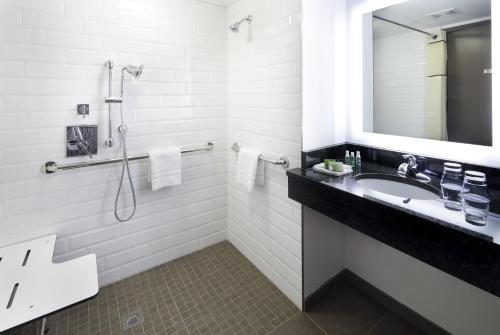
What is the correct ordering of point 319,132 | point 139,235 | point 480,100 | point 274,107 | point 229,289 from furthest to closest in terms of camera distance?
point 139,235 → point 229,289 → point 274,107 → point 319,132 → point 480,100

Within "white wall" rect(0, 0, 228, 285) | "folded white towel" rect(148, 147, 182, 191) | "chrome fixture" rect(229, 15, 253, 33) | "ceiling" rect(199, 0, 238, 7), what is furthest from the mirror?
"folded white towel" rect(148, 147, 182, 191)

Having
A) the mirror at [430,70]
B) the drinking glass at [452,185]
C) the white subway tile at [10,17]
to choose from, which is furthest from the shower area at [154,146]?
the drinking glass at [452,185]

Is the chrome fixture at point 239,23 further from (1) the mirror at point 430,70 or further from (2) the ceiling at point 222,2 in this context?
(1) the mirror at point 430,70

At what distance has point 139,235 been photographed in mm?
2166

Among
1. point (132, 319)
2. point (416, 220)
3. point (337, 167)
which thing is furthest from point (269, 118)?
point (132, 319)

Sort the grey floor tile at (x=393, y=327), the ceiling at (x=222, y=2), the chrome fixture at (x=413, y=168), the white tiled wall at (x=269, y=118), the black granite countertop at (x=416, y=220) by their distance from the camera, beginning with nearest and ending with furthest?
the black granite countertop at (x=416, y=220) → the chrome fixture at (x=413, y=168) → the grey floor tile at (x=393, y=327) → the white tiled wall at (x=269, y=118) → the ceiling at (x=222, y=2)

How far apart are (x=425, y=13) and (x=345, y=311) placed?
1870 mm

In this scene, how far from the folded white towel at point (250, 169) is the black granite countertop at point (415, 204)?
1.29ft

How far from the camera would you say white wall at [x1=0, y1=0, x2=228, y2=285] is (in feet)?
5.31

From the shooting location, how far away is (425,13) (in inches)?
58.7

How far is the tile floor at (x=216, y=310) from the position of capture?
1657mm

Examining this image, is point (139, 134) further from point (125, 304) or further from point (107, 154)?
point (125, 304)

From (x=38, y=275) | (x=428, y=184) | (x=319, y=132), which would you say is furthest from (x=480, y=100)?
(x=38, y=275)

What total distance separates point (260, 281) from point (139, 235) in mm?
1033
